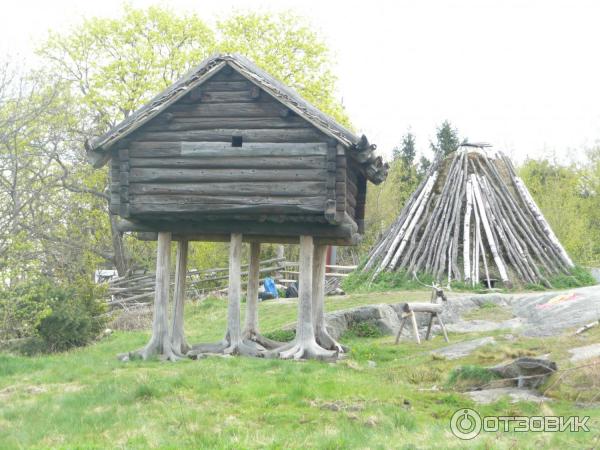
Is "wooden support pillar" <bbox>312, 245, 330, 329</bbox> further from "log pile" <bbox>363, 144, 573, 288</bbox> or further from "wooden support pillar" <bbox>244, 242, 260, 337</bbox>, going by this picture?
"log pile" <bbox>363, 144, 573, 288</bbox>

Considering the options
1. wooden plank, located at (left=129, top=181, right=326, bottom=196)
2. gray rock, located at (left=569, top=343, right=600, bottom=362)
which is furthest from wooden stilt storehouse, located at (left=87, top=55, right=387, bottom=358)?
gray rock, located at (left=569, top=343, right=600, bottom=362)

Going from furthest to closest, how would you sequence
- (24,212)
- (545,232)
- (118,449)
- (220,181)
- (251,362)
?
1. (545,232)
2. (24,212)
3. (220,181)
4. (251,362)
5. (118,449)

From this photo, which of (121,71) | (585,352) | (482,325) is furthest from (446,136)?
(585,352)

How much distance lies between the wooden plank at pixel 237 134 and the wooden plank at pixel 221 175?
0.53m

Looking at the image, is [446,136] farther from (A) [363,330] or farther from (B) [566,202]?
(A) [363,330]

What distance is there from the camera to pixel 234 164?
1276cm

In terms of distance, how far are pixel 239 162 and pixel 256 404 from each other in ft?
17.0

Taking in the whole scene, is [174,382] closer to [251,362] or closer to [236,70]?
[251,362]

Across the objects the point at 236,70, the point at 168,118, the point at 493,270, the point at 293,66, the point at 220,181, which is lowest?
the point at 493,270

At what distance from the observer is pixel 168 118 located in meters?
13.0

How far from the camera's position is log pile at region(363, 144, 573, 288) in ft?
73.3

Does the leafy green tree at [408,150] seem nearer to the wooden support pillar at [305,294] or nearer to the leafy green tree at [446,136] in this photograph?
the leafy green tree at [446,136]

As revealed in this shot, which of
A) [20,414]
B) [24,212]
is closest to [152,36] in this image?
[24,212]

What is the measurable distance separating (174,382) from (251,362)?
2.37 meters
